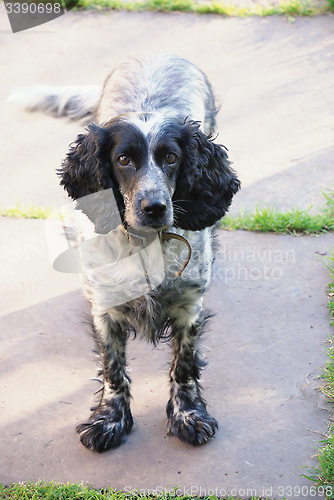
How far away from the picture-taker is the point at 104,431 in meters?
2.55

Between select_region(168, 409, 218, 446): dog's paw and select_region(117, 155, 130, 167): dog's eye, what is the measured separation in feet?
3.96

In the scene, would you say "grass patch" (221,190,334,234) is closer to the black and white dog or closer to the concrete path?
the concrete path

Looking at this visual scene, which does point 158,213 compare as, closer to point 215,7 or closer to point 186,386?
point 186,386

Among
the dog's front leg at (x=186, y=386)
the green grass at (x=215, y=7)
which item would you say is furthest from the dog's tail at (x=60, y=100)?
the green grass at (x=215, y=7)

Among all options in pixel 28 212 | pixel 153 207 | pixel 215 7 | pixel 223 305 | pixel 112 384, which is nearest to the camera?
pixel 153 207

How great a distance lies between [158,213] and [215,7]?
4515 millimetres

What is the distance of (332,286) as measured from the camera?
334cm

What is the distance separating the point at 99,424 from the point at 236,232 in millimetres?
1733

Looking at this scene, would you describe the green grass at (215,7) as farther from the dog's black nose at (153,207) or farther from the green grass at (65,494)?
the green grass at (65,494)

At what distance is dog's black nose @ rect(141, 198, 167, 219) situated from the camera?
2.16 m

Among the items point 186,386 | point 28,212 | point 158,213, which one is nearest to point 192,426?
point 186,386

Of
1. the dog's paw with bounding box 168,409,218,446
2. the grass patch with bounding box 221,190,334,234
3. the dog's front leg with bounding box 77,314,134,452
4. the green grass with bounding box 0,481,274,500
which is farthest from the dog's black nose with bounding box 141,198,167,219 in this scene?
the grass patch with bounding box 221,190,334,234

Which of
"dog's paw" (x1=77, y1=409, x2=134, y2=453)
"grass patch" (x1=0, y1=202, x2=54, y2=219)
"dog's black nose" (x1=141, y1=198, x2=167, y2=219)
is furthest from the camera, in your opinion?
"grass patch" (x1=0, y1=202, x2=54, y2=219)

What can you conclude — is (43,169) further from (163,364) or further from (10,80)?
(163,364)
